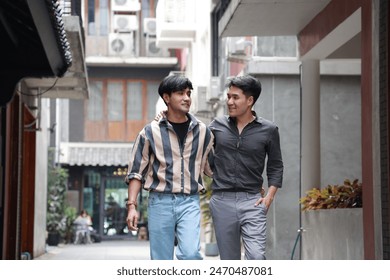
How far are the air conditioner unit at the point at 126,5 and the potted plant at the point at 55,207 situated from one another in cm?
911

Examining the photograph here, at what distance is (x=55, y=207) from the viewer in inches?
1287

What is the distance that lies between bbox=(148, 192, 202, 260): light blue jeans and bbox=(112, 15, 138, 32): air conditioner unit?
33.4 m

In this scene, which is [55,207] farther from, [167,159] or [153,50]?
[167,159]

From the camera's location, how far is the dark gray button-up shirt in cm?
754

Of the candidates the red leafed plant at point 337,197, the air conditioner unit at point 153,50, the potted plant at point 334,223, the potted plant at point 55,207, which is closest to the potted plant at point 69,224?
the potted plant at point 55,207

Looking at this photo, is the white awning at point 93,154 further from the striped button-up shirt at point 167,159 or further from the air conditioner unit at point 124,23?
the striped button-up shirt at point 167,159

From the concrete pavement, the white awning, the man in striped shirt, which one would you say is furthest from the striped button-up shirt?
the white awning

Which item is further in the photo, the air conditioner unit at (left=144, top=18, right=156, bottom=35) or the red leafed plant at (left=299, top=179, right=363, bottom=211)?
the air conditioner unit at (left=144, top=18, right=156, bottom=35)

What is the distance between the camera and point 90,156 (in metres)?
41.1

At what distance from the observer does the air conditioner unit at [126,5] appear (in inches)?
1588

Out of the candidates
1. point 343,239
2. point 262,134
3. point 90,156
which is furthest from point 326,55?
point 90,156

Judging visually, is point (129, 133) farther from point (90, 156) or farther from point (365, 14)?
point (365, 14)

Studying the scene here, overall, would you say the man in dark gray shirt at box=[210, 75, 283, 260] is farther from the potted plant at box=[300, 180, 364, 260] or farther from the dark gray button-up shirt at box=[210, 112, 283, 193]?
the potted plant at box=[300, 180, 364, 260]

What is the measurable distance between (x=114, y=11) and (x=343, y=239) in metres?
30.0
